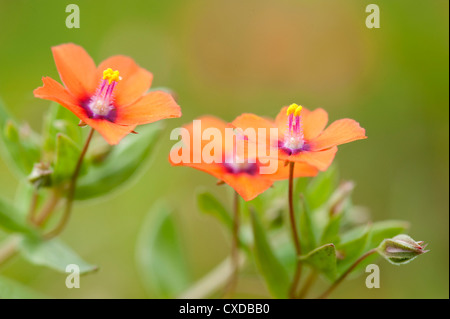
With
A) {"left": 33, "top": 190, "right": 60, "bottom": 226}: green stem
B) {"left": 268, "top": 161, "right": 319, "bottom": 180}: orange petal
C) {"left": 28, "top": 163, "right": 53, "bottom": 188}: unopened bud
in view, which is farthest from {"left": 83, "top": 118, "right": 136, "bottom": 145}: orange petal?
{"left": 33, "top": 190, "right": 60, "bottom": 226}: green stem

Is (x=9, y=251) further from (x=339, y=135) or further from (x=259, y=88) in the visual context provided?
(x=259, y=88)

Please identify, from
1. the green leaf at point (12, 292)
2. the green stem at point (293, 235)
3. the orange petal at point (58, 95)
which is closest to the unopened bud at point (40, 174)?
the orange petal at point (58, 95)

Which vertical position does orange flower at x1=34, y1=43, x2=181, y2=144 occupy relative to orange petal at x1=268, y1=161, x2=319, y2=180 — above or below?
above

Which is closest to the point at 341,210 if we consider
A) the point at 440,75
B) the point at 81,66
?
the point at 81,66

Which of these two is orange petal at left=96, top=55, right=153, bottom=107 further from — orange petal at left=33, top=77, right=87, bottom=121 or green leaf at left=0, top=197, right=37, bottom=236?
green leaf at left=0, top=197, right=37, bottom=236

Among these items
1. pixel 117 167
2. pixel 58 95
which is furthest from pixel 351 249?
pixel 58 95

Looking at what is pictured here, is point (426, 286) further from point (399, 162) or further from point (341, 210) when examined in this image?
point (341, 210)
